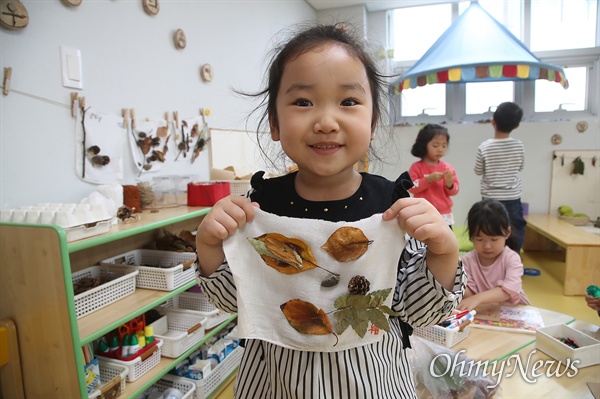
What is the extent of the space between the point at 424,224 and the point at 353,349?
266mm

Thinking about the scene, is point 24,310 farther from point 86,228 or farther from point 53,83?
point 53,83

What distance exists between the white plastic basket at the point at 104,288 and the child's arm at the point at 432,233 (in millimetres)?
1280

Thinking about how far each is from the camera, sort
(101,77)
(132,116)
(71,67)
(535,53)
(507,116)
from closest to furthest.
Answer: (71,67) → (101,77) → (132,116) → (507,116) → (535,53)

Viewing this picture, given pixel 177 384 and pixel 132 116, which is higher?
pixel 132 116

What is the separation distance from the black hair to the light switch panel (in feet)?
9.47

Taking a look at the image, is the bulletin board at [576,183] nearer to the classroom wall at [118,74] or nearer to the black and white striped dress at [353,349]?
the classroom wall at [118,74]

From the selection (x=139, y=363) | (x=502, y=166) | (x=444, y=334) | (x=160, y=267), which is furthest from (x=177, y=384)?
(x=502, y=166)

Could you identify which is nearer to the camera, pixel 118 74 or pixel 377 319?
pixel 377 319

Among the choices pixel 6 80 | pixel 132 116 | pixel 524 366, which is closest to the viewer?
pixel 524 366

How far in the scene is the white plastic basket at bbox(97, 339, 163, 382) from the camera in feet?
5.29

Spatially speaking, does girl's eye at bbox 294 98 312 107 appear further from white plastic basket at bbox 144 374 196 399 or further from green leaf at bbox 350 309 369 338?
white plastic basket at bbox 144 374 196 399

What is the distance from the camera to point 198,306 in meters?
2.17

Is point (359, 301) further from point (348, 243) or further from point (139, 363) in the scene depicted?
point (139, 363)

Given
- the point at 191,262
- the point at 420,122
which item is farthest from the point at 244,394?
the point at 420,122
